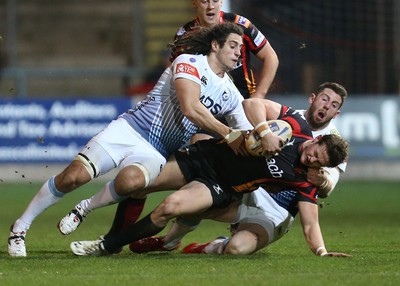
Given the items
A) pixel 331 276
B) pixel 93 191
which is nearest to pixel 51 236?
pixel 331 276

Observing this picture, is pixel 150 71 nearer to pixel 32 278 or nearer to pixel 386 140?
pixel 386 140

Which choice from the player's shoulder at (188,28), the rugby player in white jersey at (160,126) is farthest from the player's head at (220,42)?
the player's shoulder at (188,28)

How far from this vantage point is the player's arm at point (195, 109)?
27.2 feet

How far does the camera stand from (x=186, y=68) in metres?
8.48

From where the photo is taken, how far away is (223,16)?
9.58 m

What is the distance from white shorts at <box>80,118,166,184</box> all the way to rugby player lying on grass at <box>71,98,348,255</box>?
19 centimetres

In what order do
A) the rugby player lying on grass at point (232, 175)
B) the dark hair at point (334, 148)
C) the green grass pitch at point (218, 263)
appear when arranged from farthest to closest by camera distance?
1. the rugby player lying on grass at point (232, 175)
2. the dark hair at point (334, 148)
3. the green grass pitch at point (218, 263)

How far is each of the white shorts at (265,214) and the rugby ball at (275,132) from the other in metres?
0.78

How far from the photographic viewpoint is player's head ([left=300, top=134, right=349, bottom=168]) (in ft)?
26.3

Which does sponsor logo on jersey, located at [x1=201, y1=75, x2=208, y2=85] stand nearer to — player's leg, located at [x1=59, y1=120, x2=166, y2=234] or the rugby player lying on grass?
the rugby player lying on grass

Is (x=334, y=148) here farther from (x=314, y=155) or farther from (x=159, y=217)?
(x=159, y=217)

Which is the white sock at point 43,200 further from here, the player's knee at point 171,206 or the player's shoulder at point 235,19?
the player's shoulder at point 235,19

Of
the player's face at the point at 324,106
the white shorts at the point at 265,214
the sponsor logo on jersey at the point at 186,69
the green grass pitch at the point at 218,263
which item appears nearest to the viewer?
the green grass pitch at the point at 218,263

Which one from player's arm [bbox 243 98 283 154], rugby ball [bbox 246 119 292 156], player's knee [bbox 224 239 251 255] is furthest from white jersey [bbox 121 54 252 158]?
player's knee [bbox 224 239 251 255]
